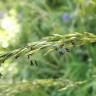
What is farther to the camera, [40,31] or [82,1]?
[40,31]

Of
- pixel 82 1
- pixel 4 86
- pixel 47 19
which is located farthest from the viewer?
pixel 47 19

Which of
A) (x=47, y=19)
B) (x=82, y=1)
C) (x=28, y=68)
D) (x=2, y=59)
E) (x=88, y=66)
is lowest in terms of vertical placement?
(x=2, y=59)

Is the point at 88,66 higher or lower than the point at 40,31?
lower

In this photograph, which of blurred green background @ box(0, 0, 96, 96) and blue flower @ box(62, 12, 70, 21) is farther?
blue flower @ box(62, 12, 70, 21)

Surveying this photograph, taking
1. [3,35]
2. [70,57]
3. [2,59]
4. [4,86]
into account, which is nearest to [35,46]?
[2,59]

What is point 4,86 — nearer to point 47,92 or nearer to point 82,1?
point 47,92

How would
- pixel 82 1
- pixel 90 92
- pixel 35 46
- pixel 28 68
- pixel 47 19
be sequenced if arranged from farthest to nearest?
pixel 47 19, pixel 28 68, pixel 82 1, pixel 90 92, pixel 35 46

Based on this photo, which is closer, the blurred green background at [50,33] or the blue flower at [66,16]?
the blurred green background at [50,33]
